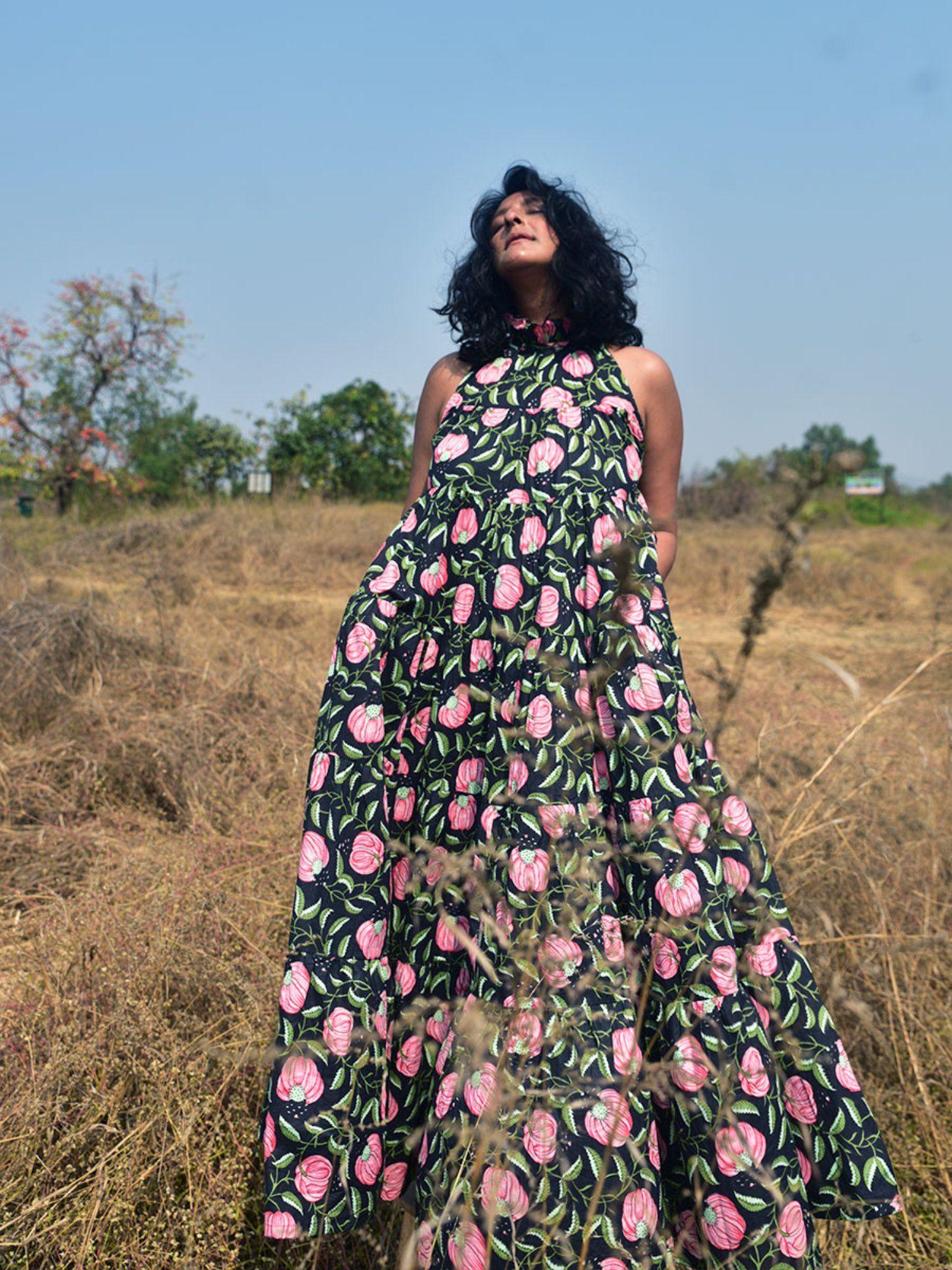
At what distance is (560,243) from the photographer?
174 cm

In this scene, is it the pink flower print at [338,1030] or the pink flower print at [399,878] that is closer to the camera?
the pink flower print at [338,1030]

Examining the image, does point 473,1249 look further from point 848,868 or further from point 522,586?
point 848,868

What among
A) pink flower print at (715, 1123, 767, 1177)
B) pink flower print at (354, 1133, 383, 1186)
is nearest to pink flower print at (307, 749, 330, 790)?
pink flower print at (354, 1133, 383, 1186)

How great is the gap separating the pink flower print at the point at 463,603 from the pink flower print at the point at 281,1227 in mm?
824

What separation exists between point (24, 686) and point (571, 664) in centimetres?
249

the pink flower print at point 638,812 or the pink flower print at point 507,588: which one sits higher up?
the pink flower print at point 507,588

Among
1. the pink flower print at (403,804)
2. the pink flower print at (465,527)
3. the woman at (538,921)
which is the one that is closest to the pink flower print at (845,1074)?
the woman at (538,921)

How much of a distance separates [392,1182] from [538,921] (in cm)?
48

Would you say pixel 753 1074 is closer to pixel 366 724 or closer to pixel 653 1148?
pixel 653 1148

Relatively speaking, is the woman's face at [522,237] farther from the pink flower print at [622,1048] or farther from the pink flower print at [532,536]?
the pink flower print at [622,1048]

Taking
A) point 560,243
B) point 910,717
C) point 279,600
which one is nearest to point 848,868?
point 560,243

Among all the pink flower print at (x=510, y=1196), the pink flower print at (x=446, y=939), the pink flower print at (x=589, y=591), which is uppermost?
the pink flower print at (x=589, y=591)

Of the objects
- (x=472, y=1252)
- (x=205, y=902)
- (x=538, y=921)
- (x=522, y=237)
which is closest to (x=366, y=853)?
(x=538, y=921)

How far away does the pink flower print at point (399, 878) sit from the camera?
4.59 feet
